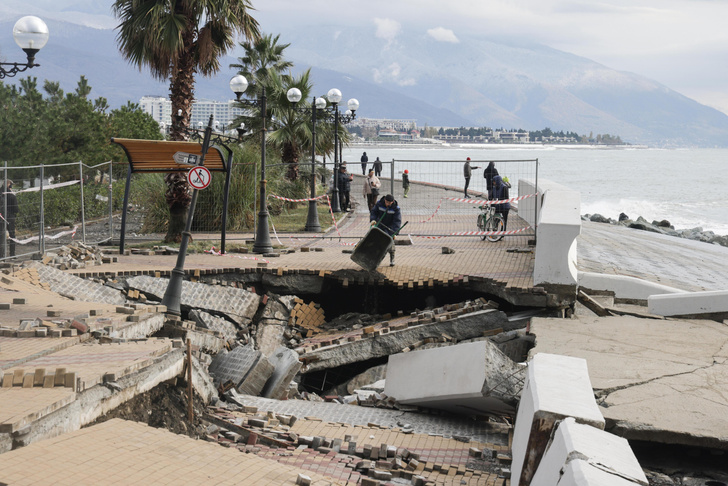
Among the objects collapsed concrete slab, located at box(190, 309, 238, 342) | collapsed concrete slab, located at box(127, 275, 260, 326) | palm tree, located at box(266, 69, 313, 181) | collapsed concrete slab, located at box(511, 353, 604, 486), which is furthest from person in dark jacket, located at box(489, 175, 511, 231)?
palm tree, located at box(266, 69, 313, 181)

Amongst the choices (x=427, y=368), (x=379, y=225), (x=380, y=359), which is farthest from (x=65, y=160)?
(x=427, y=368)

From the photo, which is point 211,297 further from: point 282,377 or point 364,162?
point 364,162

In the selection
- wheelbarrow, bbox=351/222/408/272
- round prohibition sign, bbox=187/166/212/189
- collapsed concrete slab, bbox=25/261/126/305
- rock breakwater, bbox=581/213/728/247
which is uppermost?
round prohibition sign, bbox=187/166/212/189

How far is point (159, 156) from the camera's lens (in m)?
15.3

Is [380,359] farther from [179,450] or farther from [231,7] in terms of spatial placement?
→ [231,7]

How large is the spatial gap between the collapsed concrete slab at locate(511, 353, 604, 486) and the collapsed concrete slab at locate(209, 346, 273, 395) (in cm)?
388

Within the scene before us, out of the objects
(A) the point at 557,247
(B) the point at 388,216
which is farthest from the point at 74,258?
(A) the point at 557,247

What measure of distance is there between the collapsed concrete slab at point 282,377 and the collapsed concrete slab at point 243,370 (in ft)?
0.30

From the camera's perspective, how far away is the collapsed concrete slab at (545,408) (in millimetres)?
4473

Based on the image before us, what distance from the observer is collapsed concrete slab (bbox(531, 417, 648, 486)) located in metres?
3.55

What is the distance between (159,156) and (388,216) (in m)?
4.95

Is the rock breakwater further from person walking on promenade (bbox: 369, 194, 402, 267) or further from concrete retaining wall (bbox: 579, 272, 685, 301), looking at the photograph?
person walking on promenade (bbox: 369, 194, 402, 267)

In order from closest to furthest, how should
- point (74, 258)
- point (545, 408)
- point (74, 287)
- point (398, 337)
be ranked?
point (545, 408) → point (398, 337) → point (74, 287) → point (74, 258)

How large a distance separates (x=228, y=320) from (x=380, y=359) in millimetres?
2409
